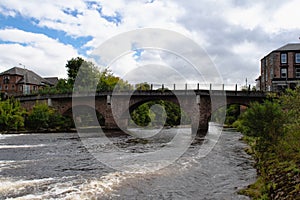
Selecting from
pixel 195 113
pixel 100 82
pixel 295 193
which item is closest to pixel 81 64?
pixel 100 82

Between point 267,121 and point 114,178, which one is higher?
point 267,121

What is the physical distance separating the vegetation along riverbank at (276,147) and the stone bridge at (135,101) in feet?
63.4

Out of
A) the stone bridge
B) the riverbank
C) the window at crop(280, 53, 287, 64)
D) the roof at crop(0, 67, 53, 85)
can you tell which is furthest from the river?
the roof at crop(0, 67, 53, 85)

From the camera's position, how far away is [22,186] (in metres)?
10.7

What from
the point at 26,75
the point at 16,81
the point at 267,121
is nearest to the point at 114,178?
the point at 267,121

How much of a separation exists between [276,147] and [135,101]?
30.6 meters

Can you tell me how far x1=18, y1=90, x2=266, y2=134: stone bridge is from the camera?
39.5 metres

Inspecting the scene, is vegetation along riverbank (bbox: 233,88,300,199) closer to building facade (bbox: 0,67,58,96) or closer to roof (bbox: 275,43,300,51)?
roof (bbox: 275,43,300,51)

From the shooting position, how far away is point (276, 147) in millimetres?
14234

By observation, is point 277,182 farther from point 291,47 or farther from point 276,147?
point 291,47

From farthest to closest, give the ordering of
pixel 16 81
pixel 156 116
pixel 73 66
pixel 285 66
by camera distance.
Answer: pixel 16 81
pixel 73 66
pixel 156 116
pixel 285 66

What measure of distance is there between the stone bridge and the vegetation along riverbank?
Answer: 19.3 meters

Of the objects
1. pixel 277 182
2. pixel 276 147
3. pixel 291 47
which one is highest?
pixel 291 47

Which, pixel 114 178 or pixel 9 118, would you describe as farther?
pixel 9 118
